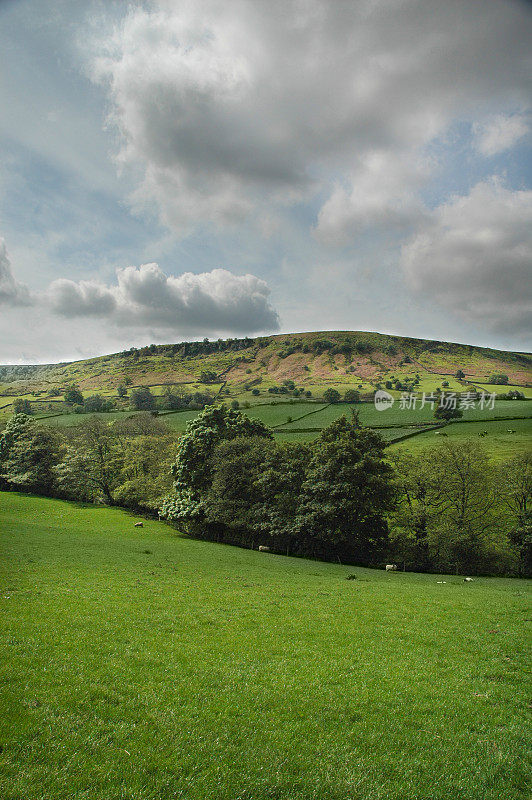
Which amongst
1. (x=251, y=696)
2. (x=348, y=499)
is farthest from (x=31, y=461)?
(x=251, y=696)

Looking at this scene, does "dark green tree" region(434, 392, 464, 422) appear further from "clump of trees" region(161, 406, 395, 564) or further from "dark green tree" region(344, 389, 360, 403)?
"clump of trees" region(161, 406, 395, 564)

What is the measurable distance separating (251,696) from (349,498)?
36359 millimetres

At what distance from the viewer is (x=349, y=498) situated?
44.8 meters

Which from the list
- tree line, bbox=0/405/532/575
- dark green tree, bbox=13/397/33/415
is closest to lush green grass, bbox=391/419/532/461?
tree line, bbox=0/405/532/575

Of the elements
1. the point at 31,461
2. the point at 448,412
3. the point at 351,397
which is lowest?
the point at 31,461

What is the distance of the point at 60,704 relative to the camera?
8.73 meters

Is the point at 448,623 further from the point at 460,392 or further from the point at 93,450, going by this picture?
the point at 460,392

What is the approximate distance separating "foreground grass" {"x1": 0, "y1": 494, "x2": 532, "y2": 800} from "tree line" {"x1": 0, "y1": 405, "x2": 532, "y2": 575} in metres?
24.5

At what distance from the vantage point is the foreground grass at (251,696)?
7312 mm

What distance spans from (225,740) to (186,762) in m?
1.15

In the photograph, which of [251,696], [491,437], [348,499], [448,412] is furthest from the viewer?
[448,412]

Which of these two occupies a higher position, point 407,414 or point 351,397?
point 351,397

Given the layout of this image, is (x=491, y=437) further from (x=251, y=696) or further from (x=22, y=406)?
(x=22, y=406)

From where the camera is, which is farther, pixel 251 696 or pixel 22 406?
pixel 22 406
